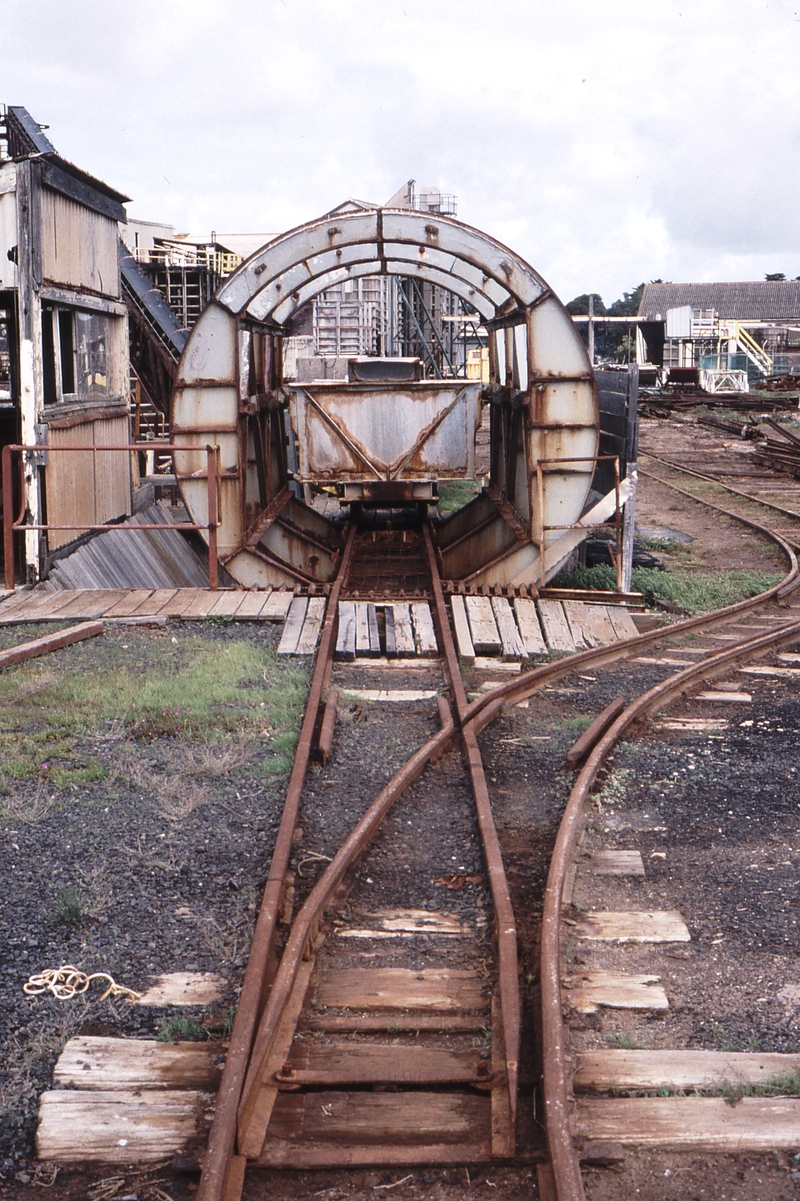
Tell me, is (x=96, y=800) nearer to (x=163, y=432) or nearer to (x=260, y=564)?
(x=260, y=564)

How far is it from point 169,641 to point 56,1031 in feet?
19.2

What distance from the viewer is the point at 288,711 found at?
7.90 m

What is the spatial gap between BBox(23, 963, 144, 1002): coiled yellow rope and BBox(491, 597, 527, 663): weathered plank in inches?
226

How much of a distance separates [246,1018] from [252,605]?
7.27 m

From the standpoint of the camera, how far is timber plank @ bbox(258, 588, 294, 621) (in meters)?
10.6

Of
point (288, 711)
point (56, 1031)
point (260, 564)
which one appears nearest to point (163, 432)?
point (260, 564)

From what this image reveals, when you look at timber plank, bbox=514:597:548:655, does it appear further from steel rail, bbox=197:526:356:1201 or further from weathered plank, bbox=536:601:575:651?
steel rail, bbox=197:526:356:1201

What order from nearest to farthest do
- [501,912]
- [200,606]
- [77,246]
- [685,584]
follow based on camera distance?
[501,912] → [200,606] → [77,246] → [685,584]

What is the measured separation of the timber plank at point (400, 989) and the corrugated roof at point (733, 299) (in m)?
86.9

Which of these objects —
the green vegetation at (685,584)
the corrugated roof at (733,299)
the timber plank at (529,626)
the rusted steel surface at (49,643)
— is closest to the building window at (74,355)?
the rusted steel surface at (49,643)

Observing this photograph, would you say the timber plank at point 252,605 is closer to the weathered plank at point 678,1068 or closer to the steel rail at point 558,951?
the steel rail at point 558,951

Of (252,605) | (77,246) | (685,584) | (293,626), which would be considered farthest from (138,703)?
(685,584)

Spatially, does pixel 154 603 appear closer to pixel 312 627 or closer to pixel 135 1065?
pixel 312 627

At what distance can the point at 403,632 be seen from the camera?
1020cm
